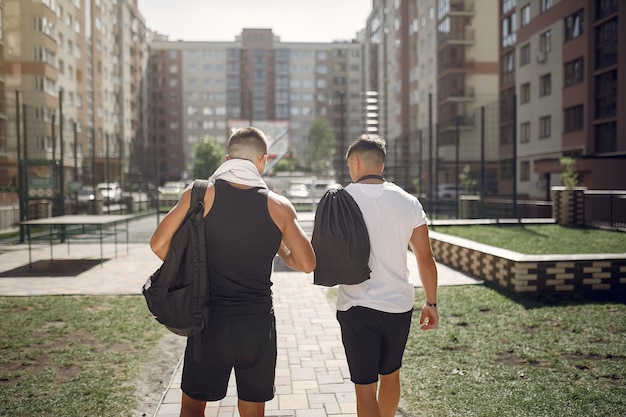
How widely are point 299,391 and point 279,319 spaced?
252cm

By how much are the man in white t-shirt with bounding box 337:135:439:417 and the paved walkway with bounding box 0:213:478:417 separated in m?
1.00

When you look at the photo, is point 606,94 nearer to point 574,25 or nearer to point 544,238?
point 574,25

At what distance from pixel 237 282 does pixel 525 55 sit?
3957cm

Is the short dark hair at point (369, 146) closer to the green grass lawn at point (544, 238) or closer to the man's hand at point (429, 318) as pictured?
the man's hand at point (429, 318)

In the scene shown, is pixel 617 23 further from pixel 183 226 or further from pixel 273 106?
pixel 273 106

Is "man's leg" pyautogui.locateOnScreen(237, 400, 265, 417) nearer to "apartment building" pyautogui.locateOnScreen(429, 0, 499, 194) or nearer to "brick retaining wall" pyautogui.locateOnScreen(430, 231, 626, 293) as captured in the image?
"brick retaining wall" pyautogui.locateOnScreen(430, 231, 626, 293)

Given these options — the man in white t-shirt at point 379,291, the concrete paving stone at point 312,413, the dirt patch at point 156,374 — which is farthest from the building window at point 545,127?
the man in white t-shirt at point 379,291

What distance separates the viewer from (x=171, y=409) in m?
4.06

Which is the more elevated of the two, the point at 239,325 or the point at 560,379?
the point at 239,325

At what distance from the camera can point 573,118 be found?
31.9 meters

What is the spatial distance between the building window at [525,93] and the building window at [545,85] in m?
1.86

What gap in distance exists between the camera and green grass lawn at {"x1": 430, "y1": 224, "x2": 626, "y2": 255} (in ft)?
35.3


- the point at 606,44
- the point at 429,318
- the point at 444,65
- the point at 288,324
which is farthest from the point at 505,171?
the point at 429,318

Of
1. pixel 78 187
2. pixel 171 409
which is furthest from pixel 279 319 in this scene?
pixel 78 187
